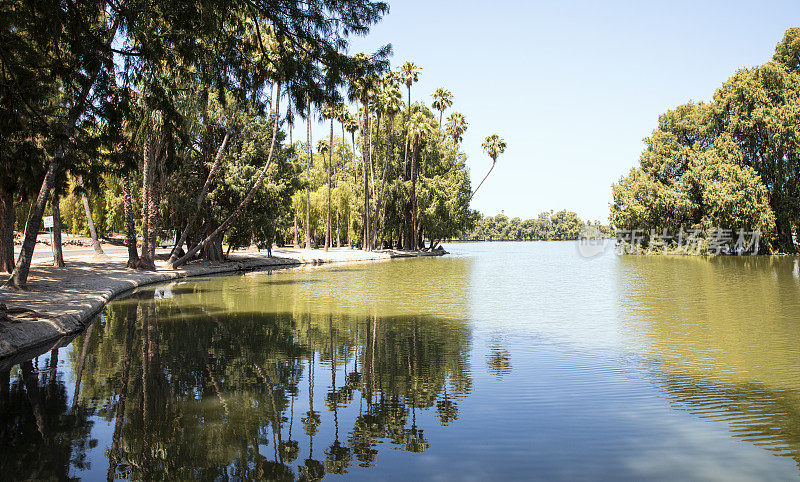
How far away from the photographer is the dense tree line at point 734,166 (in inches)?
2161

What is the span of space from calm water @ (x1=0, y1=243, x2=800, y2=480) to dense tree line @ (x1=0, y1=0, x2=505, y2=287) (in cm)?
380

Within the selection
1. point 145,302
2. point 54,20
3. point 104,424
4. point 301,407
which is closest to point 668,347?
point 301,407

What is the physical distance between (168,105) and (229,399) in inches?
200

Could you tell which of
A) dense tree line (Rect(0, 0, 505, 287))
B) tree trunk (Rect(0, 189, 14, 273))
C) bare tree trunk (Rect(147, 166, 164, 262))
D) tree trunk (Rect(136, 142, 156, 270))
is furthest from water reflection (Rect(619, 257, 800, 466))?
bare tree trunk (Rect(147, 166, 164, 262))

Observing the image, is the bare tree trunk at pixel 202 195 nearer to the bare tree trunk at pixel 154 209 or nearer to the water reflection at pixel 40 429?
the bare tree trunk at pixel 154 209

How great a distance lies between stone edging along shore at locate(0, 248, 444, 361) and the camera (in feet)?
37.8

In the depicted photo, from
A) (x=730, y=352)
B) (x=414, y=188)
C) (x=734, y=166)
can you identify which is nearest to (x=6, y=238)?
(x=730, y=352)

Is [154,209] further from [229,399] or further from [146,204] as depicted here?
[229,399]

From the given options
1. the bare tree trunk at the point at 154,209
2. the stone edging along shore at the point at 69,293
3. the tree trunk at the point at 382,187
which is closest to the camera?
the stone edging along shore at the point at 69,293

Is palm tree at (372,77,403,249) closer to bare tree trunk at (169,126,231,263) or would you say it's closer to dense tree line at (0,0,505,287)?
dense tree line at (0,0,505,287)

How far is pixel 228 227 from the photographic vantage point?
36281 mm

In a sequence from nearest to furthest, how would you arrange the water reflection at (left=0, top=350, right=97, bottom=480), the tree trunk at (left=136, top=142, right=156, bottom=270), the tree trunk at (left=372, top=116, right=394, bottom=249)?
the water reflection at (left=0, top=350, right=97, bottom=480) < the tree trunk at (left=136, top=142, right=156, bottom=270) < the tree trunk at (left=372, top=116, right=394, bottom=249)

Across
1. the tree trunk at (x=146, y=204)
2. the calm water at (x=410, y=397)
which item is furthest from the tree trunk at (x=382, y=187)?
the calm water at (x=410, y=397)

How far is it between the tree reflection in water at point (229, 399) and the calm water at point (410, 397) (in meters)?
0.03
